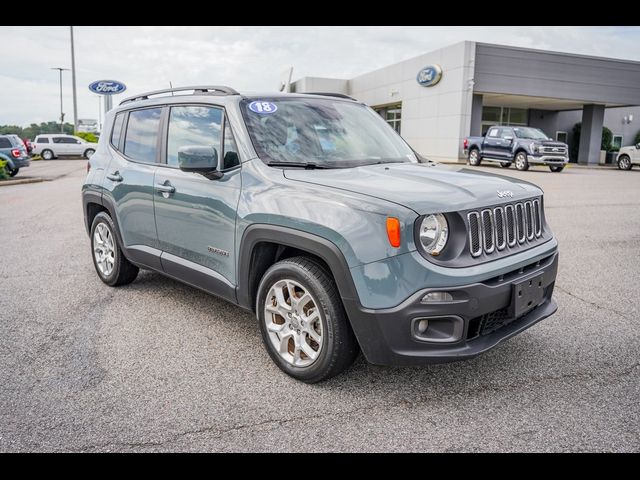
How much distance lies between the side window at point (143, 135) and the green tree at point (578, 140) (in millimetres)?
37828

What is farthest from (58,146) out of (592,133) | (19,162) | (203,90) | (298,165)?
(298,165)

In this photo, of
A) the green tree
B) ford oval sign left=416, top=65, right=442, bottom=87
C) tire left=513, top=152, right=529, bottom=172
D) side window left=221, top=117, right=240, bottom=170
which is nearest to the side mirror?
side window left=221, top=117, right=240, bottom=170

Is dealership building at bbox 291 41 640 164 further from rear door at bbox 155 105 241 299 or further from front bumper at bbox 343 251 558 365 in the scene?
front bumper at bbox 343 251 558 365

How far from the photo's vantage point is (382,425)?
2941 mm

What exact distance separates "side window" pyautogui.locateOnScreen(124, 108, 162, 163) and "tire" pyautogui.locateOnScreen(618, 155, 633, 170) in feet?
91.4

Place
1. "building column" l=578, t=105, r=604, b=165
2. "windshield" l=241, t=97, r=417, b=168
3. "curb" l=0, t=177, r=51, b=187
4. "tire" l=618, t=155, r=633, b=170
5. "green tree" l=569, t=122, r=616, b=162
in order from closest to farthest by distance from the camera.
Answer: "windshield" l=241, t=97, r=417, b=168, "curb" l=0, t=177, r=51, b=187, "tire" l=618, t=155, r=633, b=170, "building column" l=578, t=105, r=604, b=165, "green tree" l=569, t=122, r=616, b=162

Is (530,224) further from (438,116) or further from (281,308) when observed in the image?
(438,116)

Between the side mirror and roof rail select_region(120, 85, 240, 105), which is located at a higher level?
roof rail select_region(120, 85, 240, 105)

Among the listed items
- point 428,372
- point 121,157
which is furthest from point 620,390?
point 121,157

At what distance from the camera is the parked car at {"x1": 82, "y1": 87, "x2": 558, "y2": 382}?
9.57 ft

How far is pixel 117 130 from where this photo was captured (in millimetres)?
5391

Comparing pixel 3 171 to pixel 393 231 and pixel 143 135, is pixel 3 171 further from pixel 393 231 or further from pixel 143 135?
pixel 393 231

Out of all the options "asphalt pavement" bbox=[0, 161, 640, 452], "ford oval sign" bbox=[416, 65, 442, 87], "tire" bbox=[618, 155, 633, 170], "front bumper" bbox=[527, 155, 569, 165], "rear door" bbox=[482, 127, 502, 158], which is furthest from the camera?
"ford oval sign" bbox=[416, 65, 442, 87]

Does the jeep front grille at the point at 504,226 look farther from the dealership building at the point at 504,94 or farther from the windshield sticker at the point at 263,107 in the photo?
the dealership building at the point at 504,94
